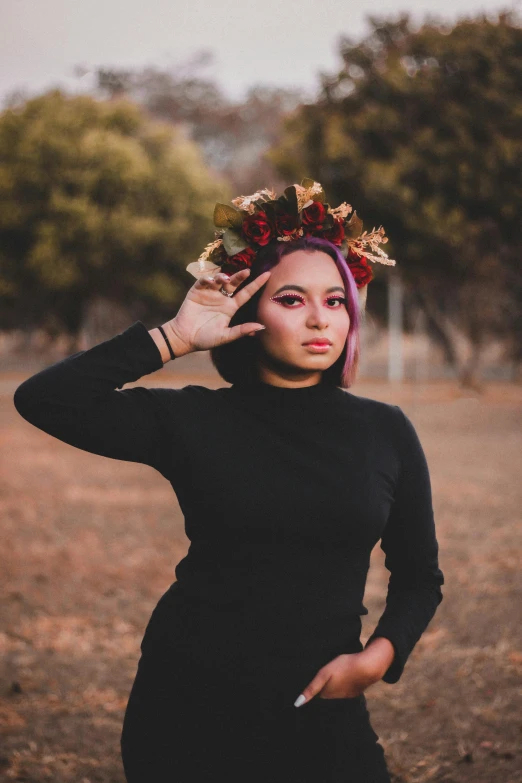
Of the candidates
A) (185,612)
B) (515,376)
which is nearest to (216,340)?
(185,612)

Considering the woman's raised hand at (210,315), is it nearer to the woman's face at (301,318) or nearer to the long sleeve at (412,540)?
the woman's face at (301,318)

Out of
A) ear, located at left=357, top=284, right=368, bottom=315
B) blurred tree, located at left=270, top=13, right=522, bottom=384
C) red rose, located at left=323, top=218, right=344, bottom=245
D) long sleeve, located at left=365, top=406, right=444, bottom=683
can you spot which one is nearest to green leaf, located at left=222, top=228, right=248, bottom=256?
red rose, located at left=323, top=218, right=344, bottom=245


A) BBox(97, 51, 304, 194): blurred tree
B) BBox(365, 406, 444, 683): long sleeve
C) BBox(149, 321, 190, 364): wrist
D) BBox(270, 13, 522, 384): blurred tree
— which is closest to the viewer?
BBox(149, 321, 190, 364): wrist

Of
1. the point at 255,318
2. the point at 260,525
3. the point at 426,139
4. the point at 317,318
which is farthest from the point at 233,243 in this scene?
the point at 426,139

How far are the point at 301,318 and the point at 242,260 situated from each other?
0.79ft

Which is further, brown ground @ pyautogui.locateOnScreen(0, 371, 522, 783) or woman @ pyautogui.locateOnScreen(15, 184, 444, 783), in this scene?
brown ground @ pyautogui.locateOnScreen(0, 371, 522, 783)

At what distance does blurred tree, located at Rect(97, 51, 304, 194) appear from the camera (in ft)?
144

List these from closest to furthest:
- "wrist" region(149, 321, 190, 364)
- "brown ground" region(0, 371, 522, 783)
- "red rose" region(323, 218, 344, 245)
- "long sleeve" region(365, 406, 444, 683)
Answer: "wrist" region(149, 321, 190, 364)
"long sleeve" region(365, 406, 444, 683)
"red rose" region(323, 218, 344, 245)
"brown ground" region(0, 371, 522, 783)

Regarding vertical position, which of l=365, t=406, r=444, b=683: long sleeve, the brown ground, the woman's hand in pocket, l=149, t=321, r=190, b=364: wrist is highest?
l=149, t=321, r=190, b=364: wrist

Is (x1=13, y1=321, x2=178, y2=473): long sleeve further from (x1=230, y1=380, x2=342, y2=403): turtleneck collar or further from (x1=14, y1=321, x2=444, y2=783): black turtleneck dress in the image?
(x1=230, y1=380, x2=342, y2=403): turtleneck collar

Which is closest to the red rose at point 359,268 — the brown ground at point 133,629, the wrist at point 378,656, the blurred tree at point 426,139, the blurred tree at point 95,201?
the wrist at point 378,656

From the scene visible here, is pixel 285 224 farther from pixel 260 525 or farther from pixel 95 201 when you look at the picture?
pixel 95 201

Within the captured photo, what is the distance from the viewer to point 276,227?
2189mm

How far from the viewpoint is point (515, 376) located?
105ft
